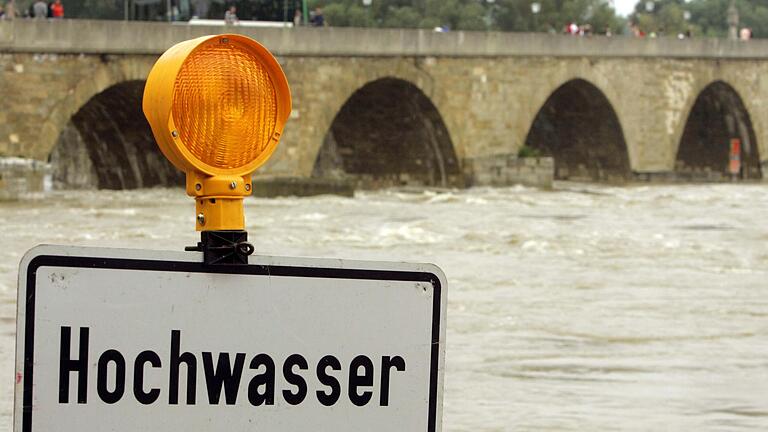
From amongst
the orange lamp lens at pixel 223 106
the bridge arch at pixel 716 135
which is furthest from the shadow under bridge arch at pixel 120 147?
the orange lamp lens at pixel 223 106

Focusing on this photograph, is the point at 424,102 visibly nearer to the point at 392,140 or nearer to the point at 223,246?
the point at 392,140

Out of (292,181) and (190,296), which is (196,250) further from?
(292,181)

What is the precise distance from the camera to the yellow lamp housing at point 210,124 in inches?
70.1

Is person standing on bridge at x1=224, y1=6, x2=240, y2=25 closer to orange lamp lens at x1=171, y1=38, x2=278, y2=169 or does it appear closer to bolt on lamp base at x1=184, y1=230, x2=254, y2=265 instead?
orange lamp lens at x1=171, y1=38, x2=278, y2=169

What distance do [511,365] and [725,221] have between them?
1344 cm

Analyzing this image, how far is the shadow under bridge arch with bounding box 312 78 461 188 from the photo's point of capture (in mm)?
29812

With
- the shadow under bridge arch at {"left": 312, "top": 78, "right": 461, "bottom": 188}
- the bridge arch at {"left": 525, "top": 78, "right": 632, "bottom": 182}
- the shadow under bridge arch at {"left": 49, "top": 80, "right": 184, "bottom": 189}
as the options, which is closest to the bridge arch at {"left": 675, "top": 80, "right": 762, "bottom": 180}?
the bridge arch at {"left": 525, "top": 78, "right": 632, "bottom": 182}

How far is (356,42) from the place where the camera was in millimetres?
27234

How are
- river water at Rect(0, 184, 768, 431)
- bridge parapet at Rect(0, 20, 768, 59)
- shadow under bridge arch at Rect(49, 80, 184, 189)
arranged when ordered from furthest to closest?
shadow under bridge arch at Rect(49, 80, 184, 189), bridge parapet at Rect(0, 20, 768, 59), river water at Rect(0, 184, 768, 431)

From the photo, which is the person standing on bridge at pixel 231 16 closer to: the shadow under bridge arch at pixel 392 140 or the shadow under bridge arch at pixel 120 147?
the shadow under bridge arch at pixel 120 147

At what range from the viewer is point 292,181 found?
24625 mm

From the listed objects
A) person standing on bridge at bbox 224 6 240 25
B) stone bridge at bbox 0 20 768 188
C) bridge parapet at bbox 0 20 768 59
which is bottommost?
stone bridge at bbox 0 20 768 188

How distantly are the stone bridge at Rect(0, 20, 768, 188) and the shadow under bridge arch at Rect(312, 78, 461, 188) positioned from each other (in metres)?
0.03

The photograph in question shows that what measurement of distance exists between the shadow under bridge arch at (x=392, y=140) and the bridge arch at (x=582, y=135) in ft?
14.0
